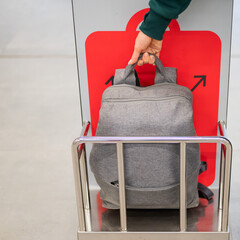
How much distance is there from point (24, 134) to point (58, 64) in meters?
0.97

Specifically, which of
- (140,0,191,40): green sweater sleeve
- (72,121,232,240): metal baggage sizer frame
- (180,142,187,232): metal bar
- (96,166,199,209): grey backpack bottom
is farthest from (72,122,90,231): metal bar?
(140,0,191,40): green sweater sleeve

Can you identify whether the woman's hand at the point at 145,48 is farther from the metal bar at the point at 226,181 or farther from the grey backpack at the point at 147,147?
the metal bar at the point at 226,181

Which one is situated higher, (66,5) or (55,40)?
(66,5)

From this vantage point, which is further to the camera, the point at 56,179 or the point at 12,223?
the point at 56,179

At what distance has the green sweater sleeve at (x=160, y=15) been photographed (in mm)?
1088

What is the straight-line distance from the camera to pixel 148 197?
1.14 meters

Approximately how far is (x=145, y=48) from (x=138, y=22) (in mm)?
93

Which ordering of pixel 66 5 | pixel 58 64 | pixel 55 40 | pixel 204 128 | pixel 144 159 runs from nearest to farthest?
pixel 144 159 → pixel 204 128 → pixel 58 64 → pixel 55 40 → pixel 66 5

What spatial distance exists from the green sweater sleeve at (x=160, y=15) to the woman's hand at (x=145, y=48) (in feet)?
0.07

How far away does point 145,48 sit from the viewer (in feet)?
3.94

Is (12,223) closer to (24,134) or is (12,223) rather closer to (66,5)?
(24,134)

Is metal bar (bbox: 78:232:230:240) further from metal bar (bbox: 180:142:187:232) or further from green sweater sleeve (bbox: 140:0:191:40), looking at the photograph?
green sweater sleeve (bbox: 140:0:191:40)

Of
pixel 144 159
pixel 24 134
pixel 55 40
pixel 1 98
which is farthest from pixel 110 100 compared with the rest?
pixel 55 40

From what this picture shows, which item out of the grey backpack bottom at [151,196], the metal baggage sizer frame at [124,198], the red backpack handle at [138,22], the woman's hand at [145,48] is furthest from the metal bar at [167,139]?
the red backpack handle at [138,22]
